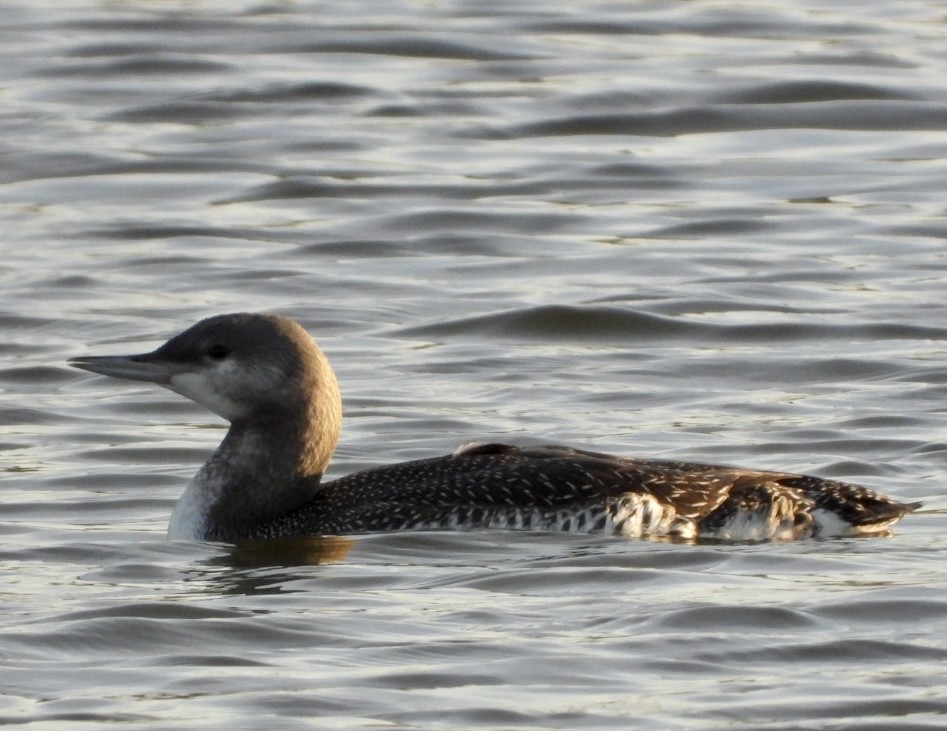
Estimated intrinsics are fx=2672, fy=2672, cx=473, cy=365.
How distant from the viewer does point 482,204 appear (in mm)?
16297

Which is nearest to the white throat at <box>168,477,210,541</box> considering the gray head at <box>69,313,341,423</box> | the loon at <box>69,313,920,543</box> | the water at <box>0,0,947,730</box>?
the loon at <box>69,313,920,543</box>

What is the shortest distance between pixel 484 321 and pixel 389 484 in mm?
3989

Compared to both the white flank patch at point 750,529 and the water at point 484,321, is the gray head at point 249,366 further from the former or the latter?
the white flank patch at point 750,529

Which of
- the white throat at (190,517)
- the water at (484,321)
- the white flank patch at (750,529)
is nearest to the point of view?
the water at (484,321)

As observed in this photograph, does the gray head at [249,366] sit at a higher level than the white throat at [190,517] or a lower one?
higher

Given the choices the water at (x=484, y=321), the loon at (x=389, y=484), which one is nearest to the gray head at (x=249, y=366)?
the loon at (x=389, y=484)

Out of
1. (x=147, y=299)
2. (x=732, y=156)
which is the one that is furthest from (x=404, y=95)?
(x=147, y=299)

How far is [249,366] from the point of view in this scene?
31.1 ft

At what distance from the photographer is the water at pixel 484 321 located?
7375mm

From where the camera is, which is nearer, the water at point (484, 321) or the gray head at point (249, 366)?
the water at point (484, 321)

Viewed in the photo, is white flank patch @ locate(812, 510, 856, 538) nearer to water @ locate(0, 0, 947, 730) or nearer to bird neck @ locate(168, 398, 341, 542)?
water @ locate(0, 0, 947, 730)

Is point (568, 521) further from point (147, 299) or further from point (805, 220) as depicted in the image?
point (805, 220)

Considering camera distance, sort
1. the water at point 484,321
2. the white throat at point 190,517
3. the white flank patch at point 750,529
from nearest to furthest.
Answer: the water at point 484,321 → the white flank patch at point 750,529 → the white throat at point 190,517

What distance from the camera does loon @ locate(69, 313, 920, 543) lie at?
9.23m
